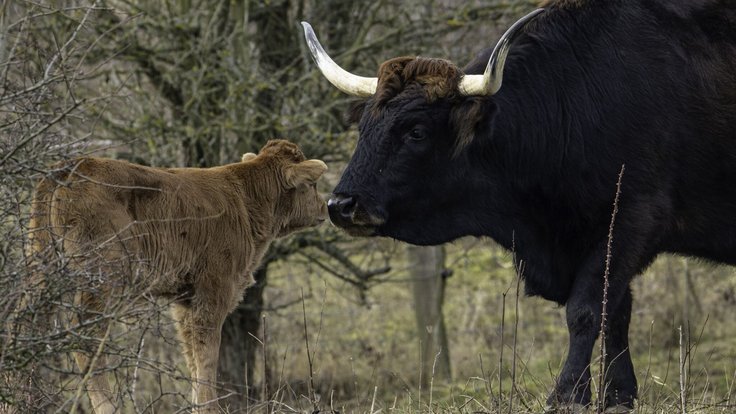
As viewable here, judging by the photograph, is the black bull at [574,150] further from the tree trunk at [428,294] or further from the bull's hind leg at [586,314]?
the tree trunk at [428,294]

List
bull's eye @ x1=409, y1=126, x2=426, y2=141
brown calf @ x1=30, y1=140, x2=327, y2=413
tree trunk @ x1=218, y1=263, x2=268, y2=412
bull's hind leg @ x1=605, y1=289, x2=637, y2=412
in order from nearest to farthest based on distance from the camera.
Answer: brown calf @ x1=30, y1=140, x2=327, y2=413 < bull's eye @ x1=409, y1=126, x2=426, y2=141 < bull's hind leg @ x1=605, y1=289, x2=637, y2=412 < tree trunk @ x1=218, y1=263, x2=268, y2=412

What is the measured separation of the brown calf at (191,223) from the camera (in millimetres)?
5762

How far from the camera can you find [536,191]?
21.6 ft

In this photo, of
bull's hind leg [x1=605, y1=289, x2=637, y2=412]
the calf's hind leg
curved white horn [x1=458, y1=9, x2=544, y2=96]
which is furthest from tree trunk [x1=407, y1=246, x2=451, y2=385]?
curved white horn [x1=458, y1=9, x2=544, y2=96]

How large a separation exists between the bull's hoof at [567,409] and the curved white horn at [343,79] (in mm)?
2278

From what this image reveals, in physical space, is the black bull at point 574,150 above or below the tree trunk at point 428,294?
above

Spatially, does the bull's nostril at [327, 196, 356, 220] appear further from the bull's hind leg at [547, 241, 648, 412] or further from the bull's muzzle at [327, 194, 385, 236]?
the bull's hind leg at [547, 241, 648, 412]

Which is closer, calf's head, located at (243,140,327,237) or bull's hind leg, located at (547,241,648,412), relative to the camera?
bull's hind leg, located at (547,241,648,412)

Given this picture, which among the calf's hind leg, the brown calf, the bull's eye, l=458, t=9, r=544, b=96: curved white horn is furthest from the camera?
the calf's hind leg

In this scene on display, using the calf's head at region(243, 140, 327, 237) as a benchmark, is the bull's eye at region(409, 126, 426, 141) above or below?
above

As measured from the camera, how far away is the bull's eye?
6434 mm

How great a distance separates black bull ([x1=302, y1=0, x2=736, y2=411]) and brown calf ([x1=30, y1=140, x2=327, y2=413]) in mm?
1034

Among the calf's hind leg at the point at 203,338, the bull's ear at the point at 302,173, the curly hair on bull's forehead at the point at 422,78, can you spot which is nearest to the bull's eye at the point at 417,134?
the curly hair on bull's forehead at the point at 422,78

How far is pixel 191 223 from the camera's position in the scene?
681cm
